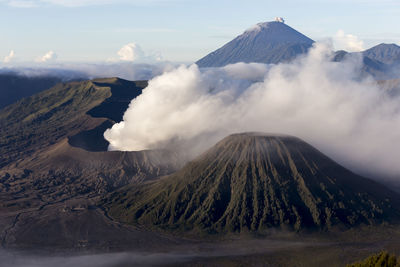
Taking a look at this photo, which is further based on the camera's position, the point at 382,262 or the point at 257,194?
the point at 257,194

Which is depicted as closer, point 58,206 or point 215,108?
point 58,206

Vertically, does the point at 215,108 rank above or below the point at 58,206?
above

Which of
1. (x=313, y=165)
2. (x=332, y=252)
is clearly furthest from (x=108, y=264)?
(x=313, y=165)

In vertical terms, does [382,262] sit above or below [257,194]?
above

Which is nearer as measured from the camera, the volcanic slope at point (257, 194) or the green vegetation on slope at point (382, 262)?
the green vegetation on slope at point (382, 262)

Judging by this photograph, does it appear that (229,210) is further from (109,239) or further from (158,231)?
(109,239)

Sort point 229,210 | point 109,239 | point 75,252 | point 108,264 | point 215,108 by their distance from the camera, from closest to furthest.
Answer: point 108,264, point 75,252, point 109,239, point 229,210, point 215,108

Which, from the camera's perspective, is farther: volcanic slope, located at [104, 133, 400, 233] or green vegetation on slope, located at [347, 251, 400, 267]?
volcanic slope, located at [104, 133, 400, 233]

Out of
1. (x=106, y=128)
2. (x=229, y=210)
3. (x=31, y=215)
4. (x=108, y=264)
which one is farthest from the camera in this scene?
(x=106, y=128)
